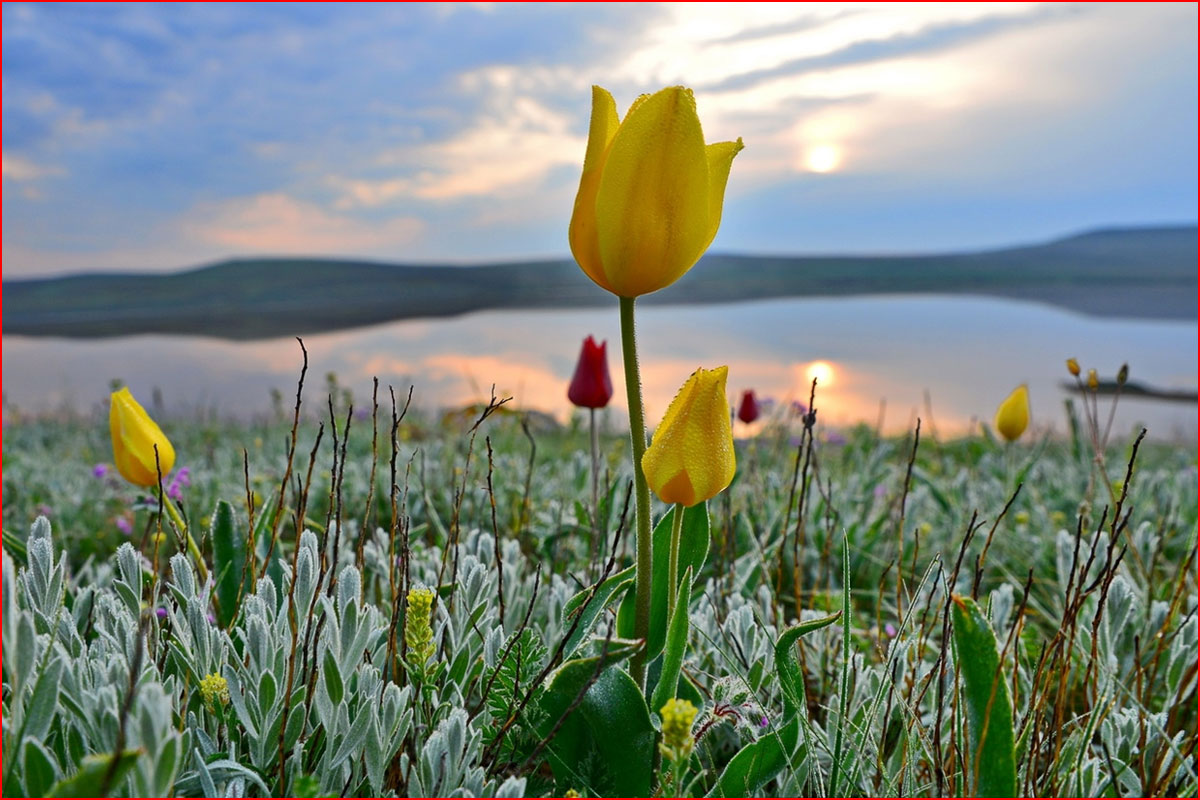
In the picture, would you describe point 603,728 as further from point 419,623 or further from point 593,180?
point 593,180

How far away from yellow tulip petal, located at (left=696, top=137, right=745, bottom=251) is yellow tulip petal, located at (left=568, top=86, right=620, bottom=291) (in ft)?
0.40

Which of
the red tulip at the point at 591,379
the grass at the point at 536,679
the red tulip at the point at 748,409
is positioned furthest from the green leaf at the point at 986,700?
the red tulip at the point at 748,409

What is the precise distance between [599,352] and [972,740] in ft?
4.17

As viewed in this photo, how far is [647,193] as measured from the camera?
3.54 ft

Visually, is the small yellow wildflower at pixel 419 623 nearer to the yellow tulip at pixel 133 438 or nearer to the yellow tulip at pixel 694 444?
the yellow tulip at pixel 694 444

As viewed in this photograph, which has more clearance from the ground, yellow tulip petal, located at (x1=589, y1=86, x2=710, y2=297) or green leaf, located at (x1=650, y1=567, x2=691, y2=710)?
yellow tulip petal, located at (x1=589, y1=86, x2=710, y2=297)

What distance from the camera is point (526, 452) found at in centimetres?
506

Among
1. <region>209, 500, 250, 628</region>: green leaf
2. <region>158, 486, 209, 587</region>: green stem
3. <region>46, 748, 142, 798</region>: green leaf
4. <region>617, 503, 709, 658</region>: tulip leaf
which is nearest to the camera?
<region>46, 748, 142, 798</region>: green leaf

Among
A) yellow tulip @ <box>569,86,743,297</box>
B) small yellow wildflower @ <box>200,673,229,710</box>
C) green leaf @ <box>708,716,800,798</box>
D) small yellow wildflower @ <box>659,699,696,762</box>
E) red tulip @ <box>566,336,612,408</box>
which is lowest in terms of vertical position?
green leaf @ <box>708,716,800,798</box>

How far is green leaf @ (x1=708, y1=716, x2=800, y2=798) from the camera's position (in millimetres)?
1238

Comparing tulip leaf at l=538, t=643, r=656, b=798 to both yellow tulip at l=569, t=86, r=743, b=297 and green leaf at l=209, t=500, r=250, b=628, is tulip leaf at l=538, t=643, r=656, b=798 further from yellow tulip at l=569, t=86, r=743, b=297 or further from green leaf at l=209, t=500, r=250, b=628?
green leaf at l=209, t=500, r=250, b=628

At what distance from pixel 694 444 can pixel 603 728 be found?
408mm

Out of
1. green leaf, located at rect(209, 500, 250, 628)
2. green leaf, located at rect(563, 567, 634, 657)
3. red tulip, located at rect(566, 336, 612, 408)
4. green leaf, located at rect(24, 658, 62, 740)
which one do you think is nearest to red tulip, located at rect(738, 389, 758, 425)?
red tulip, located at rect(566, 336, 612, 408)

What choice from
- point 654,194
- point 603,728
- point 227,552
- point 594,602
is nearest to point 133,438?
point 227,552
